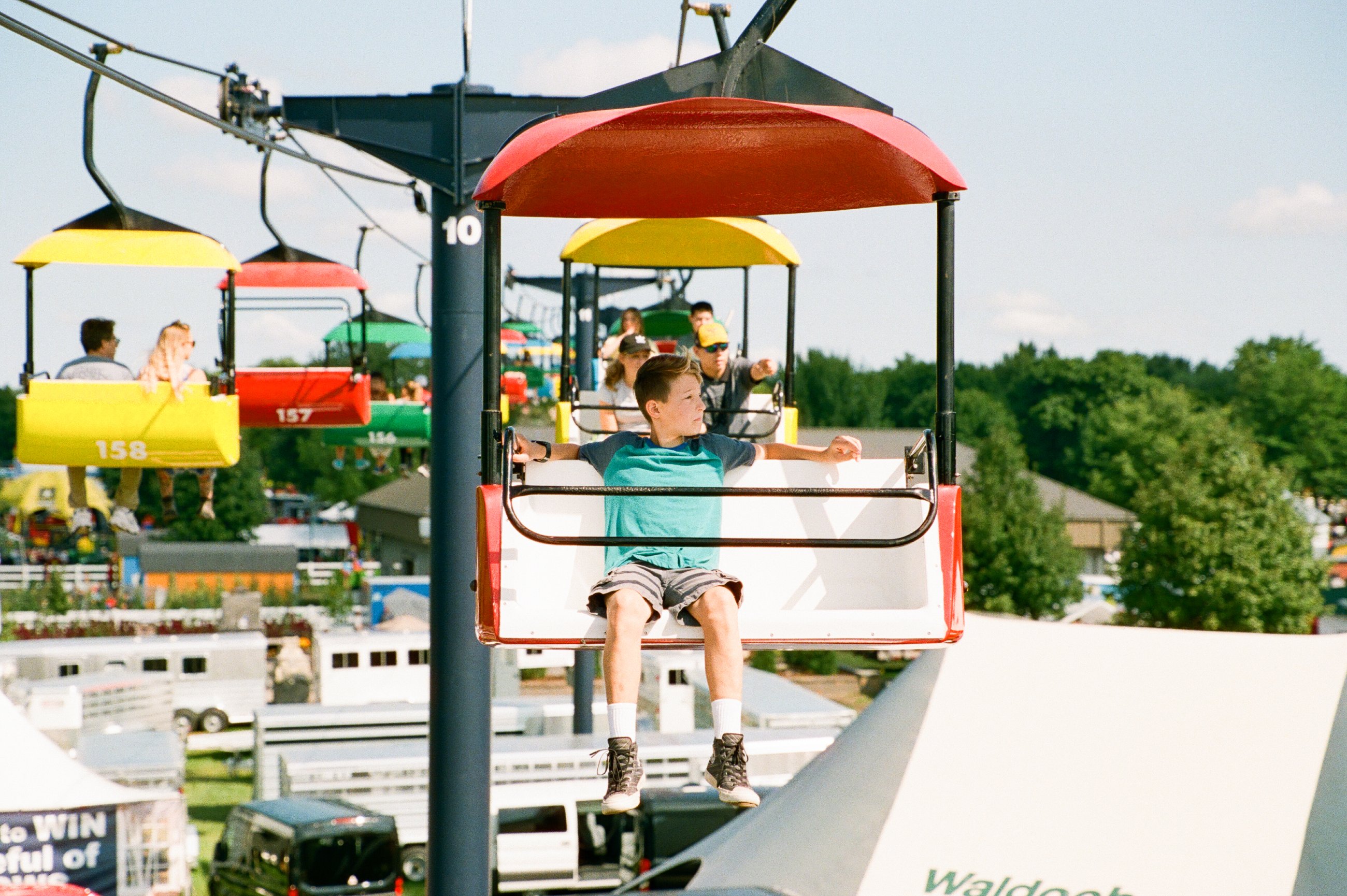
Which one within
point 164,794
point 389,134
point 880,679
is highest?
point 389,134

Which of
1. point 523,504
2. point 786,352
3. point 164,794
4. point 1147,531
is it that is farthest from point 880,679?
point 523,504

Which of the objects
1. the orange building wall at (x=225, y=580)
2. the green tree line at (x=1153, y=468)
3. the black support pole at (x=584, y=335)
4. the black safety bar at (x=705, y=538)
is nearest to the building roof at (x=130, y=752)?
the black support pole at (x=584, y=335)

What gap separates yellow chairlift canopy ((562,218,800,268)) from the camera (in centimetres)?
1023

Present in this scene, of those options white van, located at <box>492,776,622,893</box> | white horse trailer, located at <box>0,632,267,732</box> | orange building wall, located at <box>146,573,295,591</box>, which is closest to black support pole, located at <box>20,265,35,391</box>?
white van, located at <box>492,776,622,893</box>

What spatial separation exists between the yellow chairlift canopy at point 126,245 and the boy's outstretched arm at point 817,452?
4.66 meters

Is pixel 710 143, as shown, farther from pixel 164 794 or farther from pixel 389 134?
pixel 164 794

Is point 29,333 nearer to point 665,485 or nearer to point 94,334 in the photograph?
point 94,334

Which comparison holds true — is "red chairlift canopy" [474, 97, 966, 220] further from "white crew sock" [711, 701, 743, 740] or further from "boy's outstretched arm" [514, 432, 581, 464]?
"white crew sock" [711, 701, 743, 740]

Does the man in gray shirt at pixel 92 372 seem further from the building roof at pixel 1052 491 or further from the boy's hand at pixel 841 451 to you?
the building roof at pixel 1052 491

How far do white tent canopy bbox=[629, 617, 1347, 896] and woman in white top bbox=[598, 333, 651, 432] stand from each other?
8.92 feet

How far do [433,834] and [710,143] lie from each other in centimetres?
519

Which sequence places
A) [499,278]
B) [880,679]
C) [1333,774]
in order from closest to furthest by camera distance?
[499,278]
[1333,774]
[880,679]

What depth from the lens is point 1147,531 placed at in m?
32.7

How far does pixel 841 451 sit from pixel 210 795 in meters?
21.4
